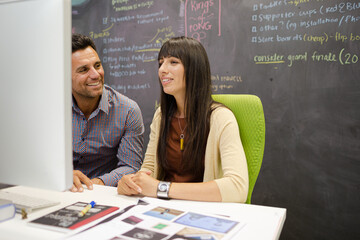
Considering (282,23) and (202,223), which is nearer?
(202,223)

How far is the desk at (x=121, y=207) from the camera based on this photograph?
0.72 metres

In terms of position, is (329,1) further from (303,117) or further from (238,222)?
(238,222)

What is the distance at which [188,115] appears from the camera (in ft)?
4.75

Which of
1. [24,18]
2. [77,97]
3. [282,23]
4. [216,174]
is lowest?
[216,174]

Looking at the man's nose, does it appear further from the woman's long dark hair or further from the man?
the woman's long dark hair

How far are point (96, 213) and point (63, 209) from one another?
108mm

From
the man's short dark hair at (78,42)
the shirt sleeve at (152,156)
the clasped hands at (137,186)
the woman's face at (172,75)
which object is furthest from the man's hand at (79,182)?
the man's short dark hair at (78,42)

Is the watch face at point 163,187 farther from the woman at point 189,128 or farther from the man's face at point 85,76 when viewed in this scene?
the man's face at point 85,76

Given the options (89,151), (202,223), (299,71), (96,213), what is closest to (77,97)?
(89,151)

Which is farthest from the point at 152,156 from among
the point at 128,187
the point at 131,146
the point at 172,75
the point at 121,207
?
the point at 121,207

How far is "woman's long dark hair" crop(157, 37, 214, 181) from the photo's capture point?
4.56ft

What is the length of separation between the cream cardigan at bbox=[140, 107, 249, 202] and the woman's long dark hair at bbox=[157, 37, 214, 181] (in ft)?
0.17

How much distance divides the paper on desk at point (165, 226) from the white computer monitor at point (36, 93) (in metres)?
0.15

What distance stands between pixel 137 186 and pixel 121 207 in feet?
0.40
